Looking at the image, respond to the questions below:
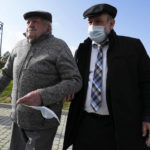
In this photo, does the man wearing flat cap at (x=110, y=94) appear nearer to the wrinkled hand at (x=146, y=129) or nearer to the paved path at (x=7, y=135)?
the wrinkled hand at (x=146, y=129)

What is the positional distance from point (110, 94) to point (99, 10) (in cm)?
97

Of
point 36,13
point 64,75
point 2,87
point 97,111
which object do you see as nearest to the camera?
point 64,75

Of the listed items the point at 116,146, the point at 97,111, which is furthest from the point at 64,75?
the point at 116,146

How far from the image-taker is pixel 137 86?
7.39 ft

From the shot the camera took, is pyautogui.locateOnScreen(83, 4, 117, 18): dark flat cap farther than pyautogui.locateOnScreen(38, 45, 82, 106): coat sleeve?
Yes

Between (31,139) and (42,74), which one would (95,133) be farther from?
(42,74)

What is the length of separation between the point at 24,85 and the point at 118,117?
3.38ft

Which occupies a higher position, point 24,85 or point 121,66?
point 121,66

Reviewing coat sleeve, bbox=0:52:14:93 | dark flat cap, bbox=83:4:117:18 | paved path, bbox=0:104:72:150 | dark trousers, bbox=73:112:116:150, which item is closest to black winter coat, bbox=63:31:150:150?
dark trousers, bbox=73:112:116:150

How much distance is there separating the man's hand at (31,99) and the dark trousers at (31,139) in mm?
445

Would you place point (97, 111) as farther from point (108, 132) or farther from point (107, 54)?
point (107, 54)

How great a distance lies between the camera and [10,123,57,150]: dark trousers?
203cm

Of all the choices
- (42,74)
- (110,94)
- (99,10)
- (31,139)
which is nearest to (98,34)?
(99,10)

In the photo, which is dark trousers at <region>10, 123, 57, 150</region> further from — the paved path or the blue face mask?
→ the paved path
